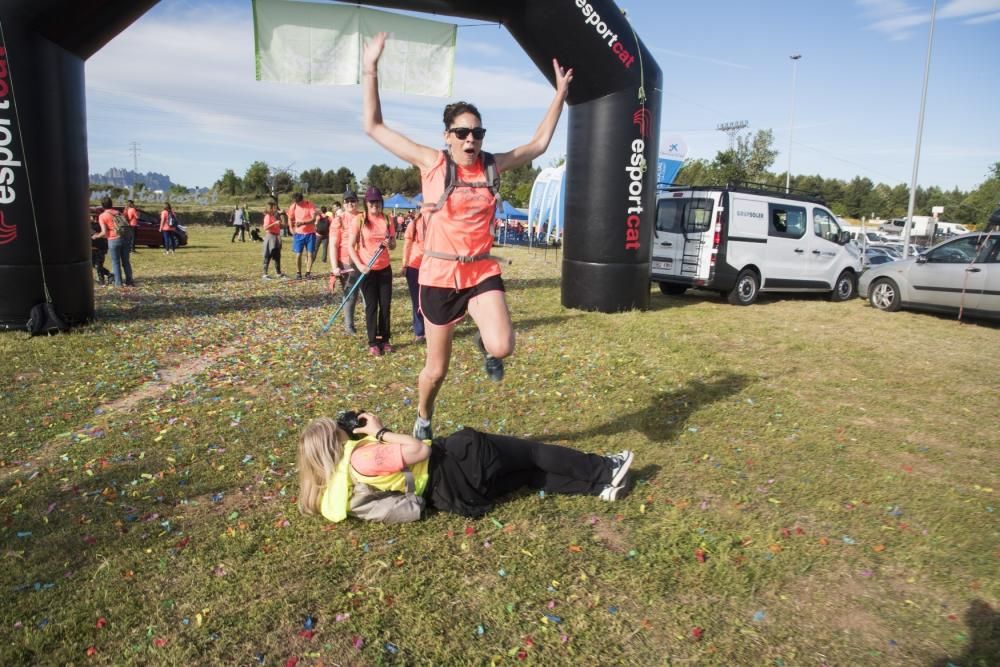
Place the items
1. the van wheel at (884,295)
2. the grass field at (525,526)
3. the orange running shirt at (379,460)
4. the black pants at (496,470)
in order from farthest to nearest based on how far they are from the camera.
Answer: the van wheel at (884,295), the black pants at (496,470), the orange running shirt at (379,460), the grass field at (525,526)

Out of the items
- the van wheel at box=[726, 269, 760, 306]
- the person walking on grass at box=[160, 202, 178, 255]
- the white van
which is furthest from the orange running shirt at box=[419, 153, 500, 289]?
the person walking on grass at box=[160, 202, 178, 255]

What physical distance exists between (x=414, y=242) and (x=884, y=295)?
383 inches

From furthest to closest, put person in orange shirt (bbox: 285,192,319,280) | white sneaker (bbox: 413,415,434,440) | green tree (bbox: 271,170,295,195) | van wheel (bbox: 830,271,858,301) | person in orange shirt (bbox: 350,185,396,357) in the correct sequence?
green tree (bbox: 271,170,295,195)
person in orange shirt (bbox: 285,192,319,280)
van wheel (bbox: 830,271,858,301)
person in orange shirt (bbox: 350,185,396,357)
white sneaker (bbox: 413,415,434,440)

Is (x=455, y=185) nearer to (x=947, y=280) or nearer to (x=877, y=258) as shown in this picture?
(x=947, y=280)

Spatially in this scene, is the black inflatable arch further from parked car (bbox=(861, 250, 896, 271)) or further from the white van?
parked car (bbox=(861, 250, 896, 271))

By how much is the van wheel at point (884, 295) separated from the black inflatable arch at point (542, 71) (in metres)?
5.25

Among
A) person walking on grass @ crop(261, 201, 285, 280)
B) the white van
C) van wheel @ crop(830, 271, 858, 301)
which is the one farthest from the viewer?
person walking on grass @ crop(261, 201, 285, 280)

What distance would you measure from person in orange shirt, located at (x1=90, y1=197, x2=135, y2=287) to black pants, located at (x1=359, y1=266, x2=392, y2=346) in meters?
8.22

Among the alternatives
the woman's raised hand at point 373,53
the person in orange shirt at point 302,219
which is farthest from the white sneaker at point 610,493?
the person in orange shirt at point 302,219

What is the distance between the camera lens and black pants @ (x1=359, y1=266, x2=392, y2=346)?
25.2ft

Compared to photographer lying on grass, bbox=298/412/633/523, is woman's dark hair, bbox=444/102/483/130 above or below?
above

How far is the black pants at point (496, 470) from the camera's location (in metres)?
3.61

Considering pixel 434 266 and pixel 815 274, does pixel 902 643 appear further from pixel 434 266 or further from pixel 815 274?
pixel 815 274

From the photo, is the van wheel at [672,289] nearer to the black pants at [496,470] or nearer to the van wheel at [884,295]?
the van wheel at [884,295]
